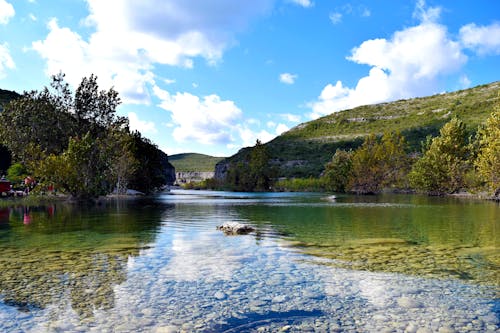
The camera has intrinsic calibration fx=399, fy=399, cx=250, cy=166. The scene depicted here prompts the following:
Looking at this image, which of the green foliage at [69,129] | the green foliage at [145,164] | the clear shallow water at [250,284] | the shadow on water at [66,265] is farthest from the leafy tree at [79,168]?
the clear shallow water at [250,284]

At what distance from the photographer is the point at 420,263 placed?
1427 cm

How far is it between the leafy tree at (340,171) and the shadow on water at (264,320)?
362ft

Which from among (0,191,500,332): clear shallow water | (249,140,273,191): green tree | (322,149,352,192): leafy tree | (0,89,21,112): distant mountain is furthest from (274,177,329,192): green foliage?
(0,191,500,332): clear shallow water

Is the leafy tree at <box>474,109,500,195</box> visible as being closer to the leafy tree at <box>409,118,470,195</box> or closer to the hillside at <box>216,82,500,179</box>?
the leafy tree at <box>409,118,470,195</box>

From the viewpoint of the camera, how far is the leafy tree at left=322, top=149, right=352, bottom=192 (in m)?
117

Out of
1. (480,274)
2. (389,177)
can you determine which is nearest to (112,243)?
(480,274)

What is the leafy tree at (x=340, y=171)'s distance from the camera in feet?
382

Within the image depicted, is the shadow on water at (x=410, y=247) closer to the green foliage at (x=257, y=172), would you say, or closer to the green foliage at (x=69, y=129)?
the green foliage at (x=69, y=129)

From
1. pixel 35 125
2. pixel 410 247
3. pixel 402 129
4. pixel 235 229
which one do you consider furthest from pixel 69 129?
pixel 402 129

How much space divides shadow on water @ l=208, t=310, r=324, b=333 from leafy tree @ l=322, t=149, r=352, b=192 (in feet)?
362

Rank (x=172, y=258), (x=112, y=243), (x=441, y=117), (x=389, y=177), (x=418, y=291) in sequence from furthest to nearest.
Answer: (x=441, y=117)
(x=389, y=177)
(x=112, y=243)
(x=172, y=258)
(x=418, y=291)

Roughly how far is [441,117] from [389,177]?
2857 inches

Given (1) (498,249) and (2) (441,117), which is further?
(2) (441,117)

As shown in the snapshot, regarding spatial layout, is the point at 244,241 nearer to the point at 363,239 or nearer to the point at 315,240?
the point at 315,240
